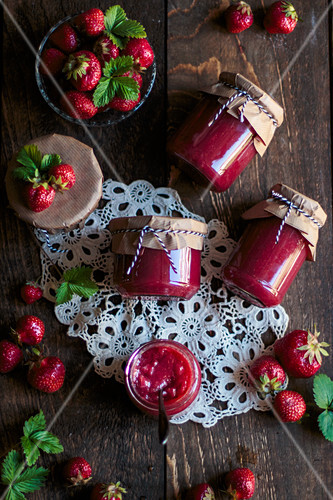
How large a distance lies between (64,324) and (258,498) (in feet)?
2.23

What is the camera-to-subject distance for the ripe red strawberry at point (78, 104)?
4.71ft

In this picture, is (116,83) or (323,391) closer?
(116,83)

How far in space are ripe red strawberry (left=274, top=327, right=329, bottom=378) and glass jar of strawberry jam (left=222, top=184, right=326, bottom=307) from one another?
0.38ft

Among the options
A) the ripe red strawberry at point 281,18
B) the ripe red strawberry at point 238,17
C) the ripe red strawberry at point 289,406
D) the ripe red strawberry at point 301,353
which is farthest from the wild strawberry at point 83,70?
the ripe red strawberry at point 289,406

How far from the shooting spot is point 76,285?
1467 mm

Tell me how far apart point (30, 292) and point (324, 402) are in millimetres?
817

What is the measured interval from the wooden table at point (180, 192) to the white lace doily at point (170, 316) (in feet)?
0.12

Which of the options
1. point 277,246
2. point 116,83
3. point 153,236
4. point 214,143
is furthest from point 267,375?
point 116,83

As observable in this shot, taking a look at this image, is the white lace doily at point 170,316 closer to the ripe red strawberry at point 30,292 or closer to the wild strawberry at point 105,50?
the ripe red strawberry at point 30,292

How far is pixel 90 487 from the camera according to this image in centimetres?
149

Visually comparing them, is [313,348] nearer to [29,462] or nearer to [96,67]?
[29,462]

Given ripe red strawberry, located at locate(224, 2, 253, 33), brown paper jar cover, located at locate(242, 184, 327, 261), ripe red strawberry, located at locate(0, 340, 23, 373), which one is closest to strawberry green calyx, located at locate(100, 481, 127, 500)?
ripe red strawberry, located at locate(0, 340, 23, 373)

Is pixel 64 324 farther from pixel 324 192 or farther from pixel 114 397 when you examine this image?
pixel 324 192

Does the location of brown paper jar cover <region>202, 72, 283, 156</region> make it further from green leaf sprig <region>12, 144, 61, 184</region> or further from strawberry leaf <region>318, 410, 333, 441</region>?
strawberry leaf <region>318, 410, 333, 441</region>
